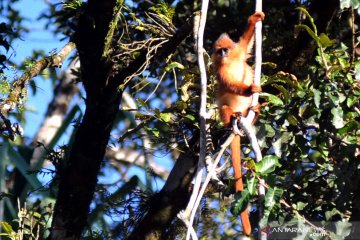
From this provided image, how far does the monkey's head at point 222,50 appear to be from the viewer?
5.77 m

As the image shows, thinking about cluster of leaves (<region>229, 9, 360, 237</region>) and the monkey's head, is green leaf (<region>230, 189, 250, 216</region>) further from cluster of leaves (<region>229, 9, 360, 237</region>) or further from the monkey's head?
the monkey's head

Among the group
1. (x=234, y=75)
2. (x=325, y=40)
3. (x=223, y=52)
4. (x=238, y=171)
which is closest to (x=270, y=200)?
(x=238, y=171)

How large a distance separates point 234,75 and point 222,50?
297mm

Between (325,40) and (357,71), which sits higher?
(325,40)

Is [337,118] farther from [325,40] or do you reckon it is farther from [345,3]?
[345,3]

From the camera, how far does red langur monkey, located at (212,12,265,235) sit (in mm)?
5171

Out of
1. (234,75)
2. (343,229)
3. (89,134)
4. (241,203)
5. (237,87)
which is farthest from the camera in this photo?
(234,75)

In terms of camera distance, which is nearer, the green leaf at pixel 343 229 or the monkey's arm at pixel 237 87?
the green leaf at pixel 343 229

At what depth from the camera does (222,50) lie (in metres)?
5.78

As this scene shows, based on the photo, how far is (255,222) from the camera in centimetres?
449

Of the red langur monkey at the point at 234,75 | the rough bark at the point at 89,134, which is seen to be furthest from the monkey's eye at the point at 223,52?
the rough bark at the point at 89,134

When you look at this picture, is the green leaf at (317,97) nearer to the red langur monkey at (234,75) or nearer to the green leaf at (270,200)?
the red langur monkey at (234,75)

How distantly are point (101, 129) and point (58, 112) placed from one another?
7164 millimetres

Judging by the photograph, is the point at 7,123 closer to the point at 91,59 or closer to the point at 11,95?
the point at 11,95
